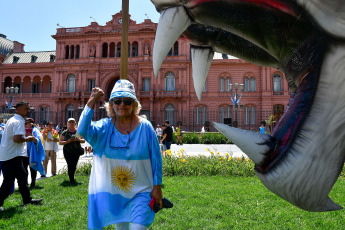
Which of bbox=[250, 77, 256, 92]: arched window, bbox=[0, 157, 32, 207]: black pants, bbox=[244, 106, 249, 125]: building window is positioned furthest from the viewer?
bbox=[250, 77, 256, 92]: arched window

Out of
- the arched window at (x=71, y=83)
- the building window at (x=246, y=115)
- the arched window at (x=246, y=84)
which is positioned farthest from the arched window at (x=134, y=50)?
the building window at (x=246, y=115)

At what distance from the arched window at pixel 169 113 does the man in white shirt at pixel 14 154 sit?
76.7 ft

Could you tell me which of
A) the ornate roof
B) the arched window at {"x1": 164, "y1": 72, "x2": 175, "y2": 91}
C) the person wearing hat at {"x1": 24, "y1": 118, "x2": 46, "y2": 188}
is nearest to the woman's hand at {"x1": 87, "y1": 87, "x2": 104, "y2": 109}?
the person wearing hat at {"x1": 24, "y1": 118, "x2": 46, "y2": 188}

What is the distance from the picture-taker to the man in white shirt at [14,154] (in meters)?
4.42

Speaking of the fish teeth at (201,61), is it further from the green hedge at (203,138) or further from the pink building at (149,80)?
the pink building at (149,80)

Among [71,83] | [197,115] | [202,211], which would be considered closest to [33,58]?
[71,83]

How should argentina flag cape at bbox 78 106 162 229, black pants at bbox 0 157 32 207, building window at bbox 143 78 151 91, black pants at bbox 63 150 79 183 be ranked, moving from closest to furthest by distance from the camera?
argentina flag cape at bbox 78 106 162 229
black pants at bbox 0 157 32 207
black pants at bbox 63 150 79 183
building window at bbox 143 78 151 91

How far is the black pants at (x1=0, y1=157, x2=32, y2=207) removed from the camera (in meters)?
4.38

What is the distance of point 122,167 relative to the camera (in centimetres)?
231

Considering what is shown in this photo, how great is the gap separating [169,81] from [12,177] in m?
25.0

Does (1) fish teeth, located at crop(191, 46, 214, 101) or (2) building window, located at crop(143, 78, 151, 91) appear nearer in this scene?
(1) fish teeth, located at crop(191, 46, 214, 101)

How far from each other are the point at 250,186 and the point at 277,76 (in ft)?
83.5

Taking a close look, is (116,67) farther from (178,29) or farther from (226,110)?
(178,29)

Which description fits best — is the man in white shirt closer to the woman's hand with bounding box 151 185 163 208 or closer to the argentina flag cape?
the argentina flag cape
